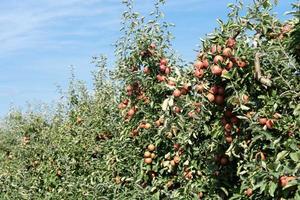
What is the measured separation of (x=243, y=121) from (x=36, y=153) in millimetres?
4952

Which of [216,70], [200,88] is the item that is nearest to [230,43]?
[216,70]

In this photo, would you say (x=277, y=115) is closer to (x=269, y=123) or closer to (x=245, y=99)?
(x=269, y=123)

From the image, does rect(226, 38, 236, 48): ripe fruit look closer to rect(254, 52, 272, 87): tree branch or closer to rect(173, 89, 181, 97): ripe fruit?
rect(254, 52, 272, 87): tree branch

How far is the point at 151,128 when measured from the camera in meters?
4.46

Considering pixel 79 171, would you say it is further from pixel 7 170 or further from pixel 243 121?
pixel 243 121

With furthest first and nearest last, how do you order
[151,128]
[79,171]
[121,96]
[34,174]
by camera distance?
[34,174] < [79,171] < [121,96] < [151,128]

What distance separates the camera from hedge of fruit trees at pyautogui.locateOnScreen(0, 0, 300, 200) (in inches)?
114

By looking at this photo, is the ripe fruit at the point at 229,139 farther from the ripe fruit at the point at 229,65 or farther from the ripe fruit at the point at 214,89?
the ripe fruit at the point at 229,65

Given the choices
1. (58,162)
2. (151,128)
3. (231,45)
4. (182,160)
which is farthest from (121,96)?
(231,45)

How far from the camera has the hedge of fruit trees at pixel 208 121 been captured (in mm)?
2885

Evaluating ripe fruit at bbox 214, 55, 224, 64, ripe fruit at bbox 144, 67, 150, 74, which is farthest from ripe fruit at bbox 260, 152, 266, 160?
ripe fruit at bbox 144, 67, 150, 74

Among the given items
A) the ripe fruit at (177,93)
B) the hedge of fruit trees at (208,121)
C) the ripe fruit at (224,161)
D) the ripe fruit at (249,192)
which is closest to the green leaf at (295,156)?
the hedge of fruit trees at (208,121)

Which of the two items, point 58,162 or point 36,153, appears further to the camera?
point 36,153

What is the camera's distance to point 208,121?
334 cm
